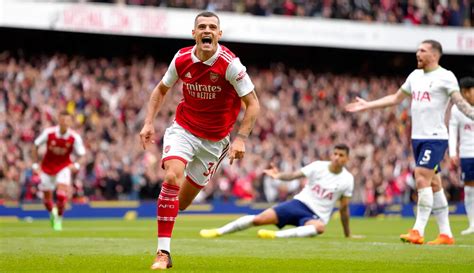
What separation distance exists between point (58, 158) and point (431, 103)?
989 centimetres

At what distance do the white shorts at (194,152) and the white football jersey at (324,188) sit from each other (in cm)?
535

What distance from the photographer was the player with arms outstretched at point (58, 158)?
66.6 ft

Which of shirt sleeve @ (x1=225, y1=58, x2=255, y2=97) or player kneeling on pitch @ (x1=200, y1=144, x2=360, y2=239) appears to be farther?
player kneeling on pitch @ (x1=200, y1=144, x2=360, y2=239)

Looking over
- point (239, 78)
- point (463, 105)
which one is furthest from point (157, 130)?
point (239, 78)

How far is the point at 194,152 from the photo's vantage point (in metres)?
10.7

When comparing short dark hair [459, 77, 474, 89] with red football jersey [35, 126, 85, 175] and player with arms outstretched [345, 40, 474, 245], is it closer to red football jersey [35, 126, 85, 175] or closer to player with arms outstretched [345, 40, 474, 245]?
player with arms outstretched [345, 40, 474, 245]

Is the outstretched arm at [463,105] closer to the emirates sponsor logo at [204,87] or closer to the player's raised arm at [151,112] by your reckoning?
the emirates sponsor logo at [204,87]

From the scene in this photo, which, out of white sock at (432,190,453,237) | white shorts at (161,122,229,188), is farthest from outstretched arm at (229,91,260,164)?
white sock at (432,190,453,237)

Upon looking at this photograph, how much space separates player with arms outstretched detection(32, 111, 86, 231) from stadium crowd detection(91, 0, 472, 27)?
15840mm

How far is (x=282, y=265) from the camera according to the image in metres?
9.96

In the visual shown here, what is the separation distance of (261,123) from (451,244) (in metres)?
21.3

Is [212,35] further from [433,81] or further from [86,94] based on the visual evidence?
[86,94]

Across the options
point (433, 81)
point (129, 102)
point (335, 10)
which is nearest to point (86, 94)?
point (129, 102)

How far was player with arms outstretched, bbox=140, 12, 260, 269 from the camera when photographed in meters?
9.98
